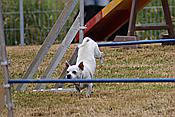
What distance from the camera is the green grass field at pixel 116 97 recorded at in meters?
6.51

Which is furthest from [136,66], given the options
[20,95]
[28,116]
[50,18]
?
[50,18]

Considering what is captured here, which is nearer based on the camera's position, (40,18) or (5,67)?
(5,67)

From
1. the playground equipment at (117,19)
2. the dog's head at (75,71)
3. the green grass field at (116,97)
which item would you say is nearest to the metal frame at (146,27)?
the playground equipment at (117,19)

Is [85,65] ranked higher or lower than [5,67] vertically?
lower

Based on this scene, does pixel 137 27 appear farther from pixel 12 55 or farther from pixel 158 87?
pixel 158 87

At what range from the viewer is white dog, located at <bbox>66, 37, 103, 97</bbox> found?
24.9 feet

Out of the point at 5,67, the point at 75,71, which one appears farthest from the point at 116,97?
the point at 5,67

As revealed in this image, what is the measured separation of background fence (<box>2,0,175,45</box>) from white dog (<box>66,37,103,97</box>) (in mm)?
7576

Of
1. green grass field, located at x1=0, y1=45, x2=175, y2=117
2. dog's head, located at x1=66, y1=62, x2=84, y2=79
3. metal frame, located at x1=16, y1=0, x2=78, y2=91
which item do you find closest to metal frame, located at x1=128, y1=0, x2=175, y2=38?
green grass field, located at x1=0, y1=45, x2=175, y2=117

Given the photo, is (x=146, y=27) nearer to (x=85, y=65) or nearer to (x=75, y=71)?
(x=85, y=65)

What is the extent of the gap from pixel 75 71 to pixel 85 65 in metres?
0.26

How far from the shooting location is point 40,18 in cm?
1625

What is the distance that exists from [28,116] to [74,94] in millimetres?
1292

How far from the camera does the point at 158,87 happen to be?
7.80 metres
